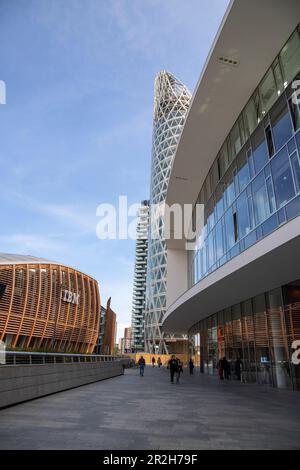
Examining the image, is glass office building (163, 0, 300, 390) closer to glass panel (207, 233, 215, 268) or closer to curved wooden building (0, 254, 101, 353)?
glass panel (207, 233, 215, 268)

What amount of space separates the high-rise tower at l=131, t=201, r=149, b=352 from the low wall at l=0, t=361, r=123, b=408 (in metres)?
130

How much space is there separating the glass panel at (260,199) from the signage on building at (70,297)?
40714 millimetres

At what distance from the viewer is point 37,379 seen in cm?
1078

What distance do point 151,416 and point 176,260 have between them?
30449 mm

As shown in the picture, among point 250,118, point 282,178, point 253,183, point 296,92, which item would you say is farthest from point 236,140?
point 282,178

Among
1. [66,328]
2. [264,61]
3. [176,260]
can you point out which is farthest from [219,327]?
[66,328]

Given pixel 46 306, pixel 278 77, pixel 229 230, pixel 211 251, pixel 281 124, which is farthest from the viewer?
pixel 46 306

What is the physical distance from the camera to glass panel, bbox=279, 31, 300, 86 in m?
13.0

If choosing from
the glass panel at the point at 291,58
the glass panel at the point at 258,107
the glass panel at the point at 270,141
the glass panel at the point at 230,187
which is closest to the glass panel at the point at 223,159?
the glass panel at the point at 230,187

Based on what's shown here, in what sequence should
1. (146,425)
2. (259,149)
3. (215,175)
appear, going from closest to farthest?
(146,425) < (259,149) < (215,175)

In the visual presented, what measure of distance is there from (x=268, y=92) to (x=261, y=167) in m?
3.51

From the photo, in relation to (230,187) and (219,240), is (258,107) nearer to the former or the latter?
(230,187)

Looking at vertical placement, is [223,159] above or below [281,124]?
above
